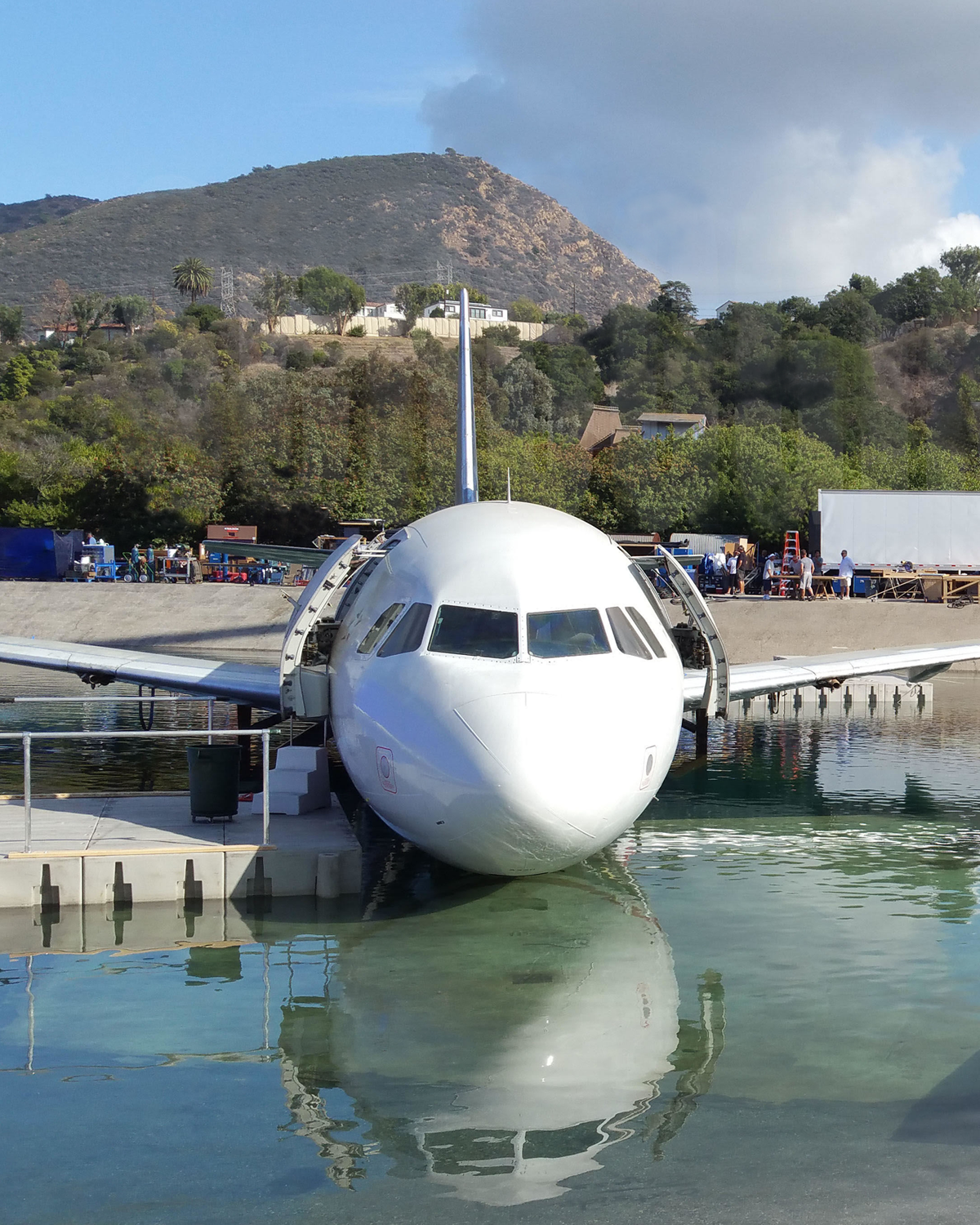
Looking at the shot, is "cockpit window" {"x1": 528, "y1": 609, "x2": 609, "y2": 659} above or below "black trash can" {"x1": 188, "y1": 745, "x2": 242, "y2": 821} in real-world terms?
above

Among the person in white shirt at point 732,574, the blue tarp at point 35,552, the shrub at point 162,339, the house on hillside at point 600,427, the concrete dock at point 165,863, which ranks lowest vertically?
the concrete dock at point 165,863

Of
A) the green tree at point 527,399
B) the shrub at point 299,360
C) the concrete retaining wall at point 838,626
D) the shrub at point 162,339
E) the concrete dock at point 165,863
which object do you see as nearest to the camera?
the concrete dock at point 165,863

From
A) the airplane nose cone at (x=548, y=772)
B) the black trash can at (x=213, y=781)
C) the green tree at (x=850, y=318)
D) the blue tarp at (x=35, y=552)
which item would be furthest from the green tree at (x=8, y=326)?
the airplane nose cone at (x=548, y=772)

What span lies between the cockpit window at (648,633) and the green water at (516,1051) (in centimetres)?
320

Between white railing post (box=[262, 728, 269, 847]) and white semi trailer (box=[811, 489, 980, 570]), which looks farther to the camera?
white semi trailer (box=[811, 489, 980, 570])

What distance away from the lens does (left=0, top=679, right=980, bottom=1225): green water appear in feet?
26.8

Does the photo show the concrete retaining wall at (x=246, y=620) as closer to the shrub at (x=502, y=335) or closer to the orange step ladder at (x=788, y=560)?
the orange step ladder at (x=788, y=560)

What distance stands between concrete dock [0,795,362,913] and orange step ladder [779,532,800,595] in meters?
38.8

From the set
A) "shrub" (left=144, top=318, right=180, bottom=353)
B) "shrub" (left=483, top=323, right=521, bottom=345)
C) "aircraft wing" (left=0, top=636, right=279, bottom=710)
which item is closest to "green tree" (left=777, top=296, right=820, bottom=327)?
"shrub" (left=483, top=323, right=521, bottom=345)

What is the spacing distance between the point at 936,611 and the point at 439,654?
36.5 meters

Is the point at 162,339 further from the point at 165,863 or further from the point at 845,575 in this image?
the point at 165,863

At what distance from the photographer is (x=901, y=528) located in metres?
51.7

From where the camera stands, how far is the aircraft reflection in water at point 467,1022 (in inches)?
348

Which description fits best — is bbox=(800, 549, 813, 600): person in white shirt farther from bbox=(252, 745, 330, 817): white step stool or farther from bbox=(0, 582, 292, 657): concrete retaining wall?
bbox=(252, 745, 330, 817): white step stool
